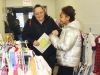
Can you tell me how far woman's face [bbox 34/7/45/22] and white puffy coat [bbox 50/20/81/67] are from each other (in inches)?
14.1

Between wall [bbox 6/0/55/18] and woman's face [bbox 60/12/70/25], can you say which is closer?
woman's face [bbox 60/12/70/25]

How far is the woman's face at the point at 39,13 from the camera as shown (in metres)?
3.08

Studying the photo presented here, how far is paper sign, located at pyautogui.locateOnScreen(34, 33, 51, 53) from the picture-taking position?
3.16 meters

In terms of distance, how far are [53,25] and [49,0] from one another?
2.36m

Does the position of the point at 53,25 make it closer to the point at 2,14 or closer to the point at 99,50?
the point at 99,50

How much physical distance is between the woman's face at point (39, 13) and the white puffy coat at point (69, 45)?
1.18ft

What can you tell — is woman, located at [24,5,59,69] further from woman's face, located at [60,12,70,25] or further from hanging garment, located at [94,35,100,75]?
hanging garment, located at [94,35,100,75]

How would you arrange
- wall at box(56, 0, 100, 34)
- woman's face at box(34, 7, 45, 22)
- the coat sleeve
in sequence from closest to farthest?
the coat sleeve → woman's face at box(34, 7, 45, 22) → wall at box(56, 0, 100, 34)

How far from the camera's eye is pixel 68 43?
2.76m

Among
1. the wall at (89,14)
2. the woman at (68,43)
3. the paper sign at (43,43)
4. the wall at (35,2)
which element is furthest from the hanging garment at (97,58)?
the wall at (35,2)

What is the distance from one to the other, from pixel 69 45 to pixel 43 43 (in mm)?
508

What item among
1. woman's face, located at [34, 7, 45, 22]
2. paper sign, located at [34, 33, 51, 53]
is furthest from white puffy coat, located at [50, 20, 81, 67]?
woman's face, located at [34, 7, 45, 22]

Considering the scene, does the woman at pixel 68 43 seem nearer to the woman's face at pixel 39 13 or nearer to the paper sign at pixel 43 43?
the paper sign at pixel 43 43

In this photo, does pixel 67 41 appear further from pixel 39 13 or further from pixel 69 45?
pixel 39 13
